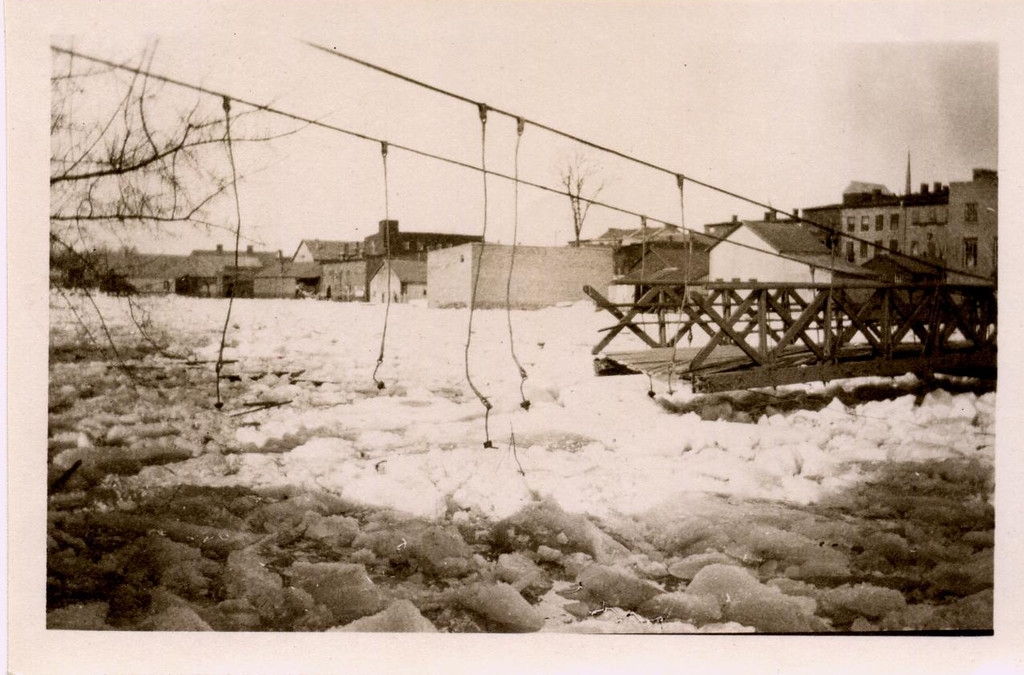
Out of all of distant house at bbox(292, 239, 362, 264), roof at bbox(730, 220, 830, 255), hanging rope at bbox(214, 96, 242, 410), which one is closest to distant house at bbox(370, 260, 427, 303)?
distant house at bbox(292, 239, 362, 264)

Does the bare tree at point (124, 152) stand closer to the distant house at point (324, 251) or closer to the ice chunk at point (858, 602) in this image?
the distant house at point (324, 251)

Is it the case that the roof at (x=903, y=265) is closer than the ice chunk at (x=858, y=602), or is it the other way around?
the ice chunk at (x=858, y=602)

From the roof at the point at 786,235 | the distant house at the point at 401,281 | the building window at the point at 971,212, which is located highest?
the building window at the point at 971,212

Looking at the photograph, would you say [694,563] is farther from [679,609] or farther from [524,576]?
[524,576]

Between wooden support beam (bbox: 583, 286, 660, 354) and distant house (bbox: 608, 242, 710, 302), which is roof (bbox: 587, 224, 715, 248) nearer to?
distant house (bbox: 608, 242, 710, 302)

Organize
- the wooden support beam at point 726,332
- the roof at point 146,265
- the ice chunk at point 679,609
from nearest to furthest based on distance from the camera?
the ice chunk at point 679,609 < the roof at point 146,265 < the wooden support beam at point 726,332

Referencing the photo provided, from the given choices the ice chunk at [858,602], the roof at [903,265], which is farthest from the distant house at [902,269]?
the ice chunk at [858,602]
